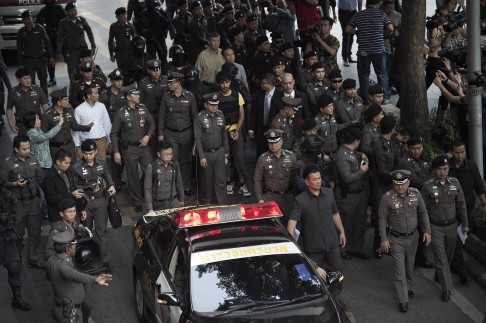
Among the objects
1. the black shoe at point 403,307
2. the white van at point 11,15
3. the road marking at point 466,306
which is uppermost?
the white van at point 11,15

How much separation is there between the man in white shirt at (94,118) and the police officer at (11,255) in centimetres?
276

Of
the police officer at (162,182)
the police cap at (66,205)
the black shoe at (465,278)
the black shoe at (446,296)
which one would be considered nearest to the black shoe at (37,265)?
the police officer at (162,182)

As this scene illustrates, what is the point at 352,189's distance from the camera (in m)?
11.5

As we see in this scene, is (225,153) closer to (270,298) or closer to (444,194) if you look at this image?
(444,194)

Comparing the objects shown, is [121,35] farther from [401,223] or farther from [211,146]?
[401,223]

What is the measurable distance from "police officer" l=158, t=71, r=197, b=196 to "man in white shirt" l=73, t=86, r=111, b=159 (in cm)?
81

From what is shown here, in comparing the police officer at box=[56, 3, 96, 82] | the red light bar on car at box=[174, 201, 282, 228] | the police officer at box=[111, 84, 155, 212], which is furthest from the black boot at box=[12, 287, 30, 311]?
the police officer at box=[56, 3, 96, 82]

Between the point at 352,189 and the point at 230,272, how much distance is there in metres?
3.41

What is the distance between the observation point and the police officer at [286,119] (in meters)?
12.5

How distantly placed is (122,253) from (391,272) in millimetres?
3579

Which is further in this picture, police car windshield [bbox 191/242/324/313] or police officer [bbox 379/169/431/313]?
police officer [bbox 379/169/431/313]

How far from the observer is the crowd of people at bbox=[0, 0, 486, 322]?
10.4 metres

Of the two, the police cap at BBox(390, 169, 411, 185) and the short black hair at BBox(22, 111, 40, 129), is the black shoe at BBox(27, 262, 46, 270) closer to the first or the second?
the short black hair at BBox(22, 111, 40, 129)

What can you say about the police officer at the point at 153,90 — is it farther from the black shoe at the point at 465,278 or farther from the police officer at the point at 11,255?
the black shoe at the point at 465,278
